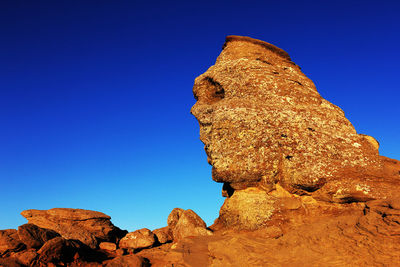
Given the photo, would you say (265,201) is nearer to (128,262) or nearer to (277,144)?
(277,144)

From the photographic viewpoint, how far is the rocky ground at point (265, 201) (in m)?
9.47

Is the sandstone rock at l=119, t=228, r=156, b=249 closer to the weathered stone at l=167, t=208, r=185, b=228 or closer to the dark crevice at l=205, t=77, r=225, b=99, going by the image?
the weathered stone at l=167, t=208, r=185, b=228

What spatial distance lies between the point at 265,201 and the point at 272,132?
365 cm

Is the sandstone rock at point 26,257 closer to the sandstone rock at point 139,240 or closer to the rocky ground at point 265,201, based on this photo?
the rocky ground at point 265,201

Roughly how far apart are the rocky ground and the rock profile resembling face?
0.18 ft

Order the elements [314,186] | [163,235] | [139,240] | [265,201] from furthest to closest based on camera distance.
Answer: [163,235] < [139,240] < [265,201] < [314,186]

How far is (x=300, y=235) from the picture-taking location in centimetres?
1032

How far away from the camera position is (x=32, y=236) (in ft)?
40.8

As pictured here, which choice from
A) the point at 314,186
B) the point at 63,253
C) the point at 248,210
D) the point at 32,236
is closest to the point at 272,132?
the point at 314,186

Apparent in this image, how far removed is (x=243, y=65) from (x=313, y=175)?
8206mm

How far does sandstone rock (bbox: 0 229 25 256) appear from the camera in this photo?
11.9 m

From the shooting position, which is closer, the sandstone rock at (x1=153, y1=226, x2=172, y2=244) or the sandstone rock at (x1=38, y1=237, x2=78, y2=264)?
the sandstone rock at (x1=38, y1=237, x2=78, y2=264)

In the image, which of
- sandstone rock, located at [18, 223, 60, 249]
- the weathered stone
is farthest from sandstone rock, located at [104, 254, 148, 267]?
the weathered stone

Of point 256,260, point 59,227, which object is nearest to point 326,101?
point 256,260
